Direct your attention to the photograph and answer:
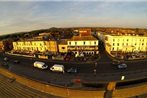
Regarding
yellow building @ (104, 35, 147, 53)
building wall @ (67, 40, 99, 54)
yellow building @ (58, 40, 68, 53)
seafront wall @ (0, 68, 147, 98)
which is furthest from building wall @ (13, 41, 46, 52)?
seafront wall @ (0, 68, 147, 98)

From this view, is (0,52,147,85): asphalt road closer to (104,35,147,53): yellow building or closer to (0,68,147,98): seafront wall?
(0,68,147,98): seafront wall

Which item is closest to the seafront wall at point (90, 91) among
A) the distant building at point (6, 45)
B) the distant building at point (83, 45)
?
the distant building at point (83, 45)

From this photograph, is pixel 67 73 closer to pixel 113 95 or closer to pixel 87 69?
pixel 87 69

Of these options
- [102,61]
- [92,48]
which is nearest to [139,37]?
[92,48]

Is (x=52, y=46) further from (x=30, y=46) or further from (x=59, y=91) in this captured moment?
(x=59, y=91)

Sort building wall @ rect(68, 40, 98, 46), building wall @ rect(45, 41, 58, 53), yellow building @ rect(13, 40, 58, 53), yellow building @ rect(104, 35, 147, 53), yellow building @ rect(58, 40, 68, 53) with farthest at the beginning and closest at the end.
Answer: yellow building @ rect(13, 40, 58, 53) → building wall @ rect(45, 41, 58, 53) → yellow building @ rect(58, 40, 68, 53) → yellow building @ rect(104, 35, 147, 53) → building wall @ rect(68, 40, 98, 46)

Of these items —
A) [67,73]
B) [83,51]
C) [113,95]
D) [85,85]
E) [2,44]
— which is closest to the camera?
[113,95]
